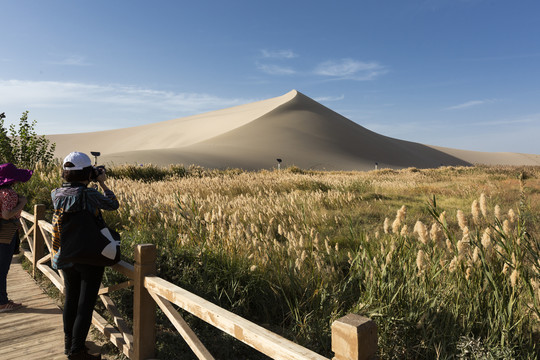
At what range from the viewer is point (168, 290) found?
2.61m

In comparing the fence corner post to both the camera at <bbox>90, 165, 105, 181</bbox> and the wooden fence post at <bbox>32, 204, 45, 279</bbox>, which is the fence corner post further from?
the wooden fence post at <bbox>32, 204, 45, 279</bbox>

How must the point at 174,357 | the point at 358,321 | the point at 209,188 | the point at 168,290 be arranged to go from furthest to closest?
the point at 209,188, the point at 174,357, the point at 168,290, the point at 358,321

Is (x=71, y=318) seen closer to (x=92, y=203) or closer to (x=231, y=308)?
(x=92, y=203)

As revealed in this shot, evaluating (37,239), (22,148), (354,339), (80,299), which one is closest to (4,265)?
(37,239)

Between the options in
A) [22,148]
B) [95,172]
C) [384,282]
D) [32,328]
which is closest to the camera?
[384,282]

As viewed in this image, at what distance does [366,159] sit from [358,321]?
238 ft

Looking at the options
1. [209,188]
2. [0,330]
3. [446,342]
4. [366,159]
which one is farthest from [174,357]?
[366,159]

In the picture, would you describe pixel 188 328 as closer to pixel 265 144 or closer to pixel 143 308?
pixel 143 308

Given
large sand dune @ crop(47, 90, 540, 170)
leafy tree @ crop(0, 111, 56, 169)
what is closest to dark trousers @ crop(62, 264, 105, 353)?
leafy tree @ crop(0, 111, 56, 169)

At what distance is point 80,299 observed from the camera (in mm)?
3027

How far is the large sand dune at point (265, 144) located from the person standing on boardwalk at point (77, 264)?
39941 millimetres

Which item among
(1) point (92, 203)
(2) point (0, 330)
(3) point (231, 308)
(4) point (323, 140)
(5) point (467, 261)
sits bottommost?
(2) point (0, 330)

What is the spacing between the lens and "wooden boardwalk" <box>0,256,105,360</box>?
3.34 meters

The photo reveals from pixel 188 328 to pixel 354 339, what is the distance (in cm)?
153
